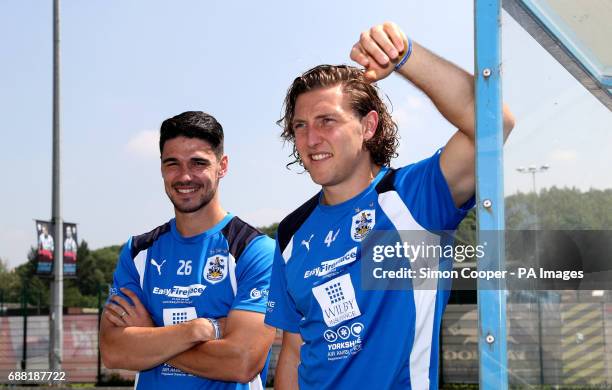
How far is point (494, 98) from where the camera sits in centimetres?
180

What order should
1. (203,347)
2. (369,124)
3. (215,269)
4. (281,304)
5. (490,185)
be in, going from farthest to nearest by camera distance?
(215,269)
(203,347)
(281,304)
(369,124)
(490,185)

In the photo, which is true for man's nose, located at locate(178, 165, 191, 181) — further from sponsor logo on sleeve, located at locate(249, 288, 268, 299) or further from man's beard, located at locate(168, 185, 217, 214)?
sponsor logo on sleeve, located at locate(249, 288, 268, 299)

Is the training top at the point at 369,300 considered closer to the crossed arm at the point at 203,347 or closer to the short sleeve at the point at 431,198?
the short sleeve at the point at 431,198

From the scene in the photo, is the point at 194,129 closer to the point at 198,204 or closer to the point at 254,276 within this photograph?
the point at 198,204

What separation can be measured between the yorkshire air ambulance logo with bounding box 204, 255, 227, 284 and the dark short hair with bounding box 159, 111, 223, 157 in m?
0.51

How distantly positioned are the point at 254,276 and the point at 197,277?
26 centimetres

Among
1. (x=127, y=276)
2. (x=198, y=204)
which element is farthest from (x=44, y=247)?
(x=198, y=204)

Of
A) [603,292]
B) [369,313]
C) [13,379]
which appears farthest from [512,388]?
[13,379]

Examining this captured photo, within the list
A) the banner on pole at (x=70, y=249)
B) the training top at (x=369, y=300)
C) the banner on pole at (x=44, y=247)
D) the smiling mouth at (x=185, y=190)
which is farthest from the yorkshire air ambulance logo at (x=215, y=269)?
the banner on pole at (x=70, y=249)

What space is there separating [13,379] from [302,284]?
16.2 m

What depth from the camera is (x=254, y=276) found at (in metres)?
3.44

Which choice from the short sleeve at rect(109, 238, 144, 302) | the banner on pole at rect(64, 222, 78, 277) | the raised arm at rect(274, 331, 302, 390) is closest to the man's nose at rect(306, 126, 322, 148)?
A: the raised arm at rect(274, 331, 302, 390)

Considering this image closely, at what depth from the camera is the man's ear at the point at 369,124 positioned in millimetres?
2617

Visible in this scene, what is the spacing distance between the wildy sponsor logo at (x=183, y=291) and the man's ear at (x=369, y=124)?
1235mm
